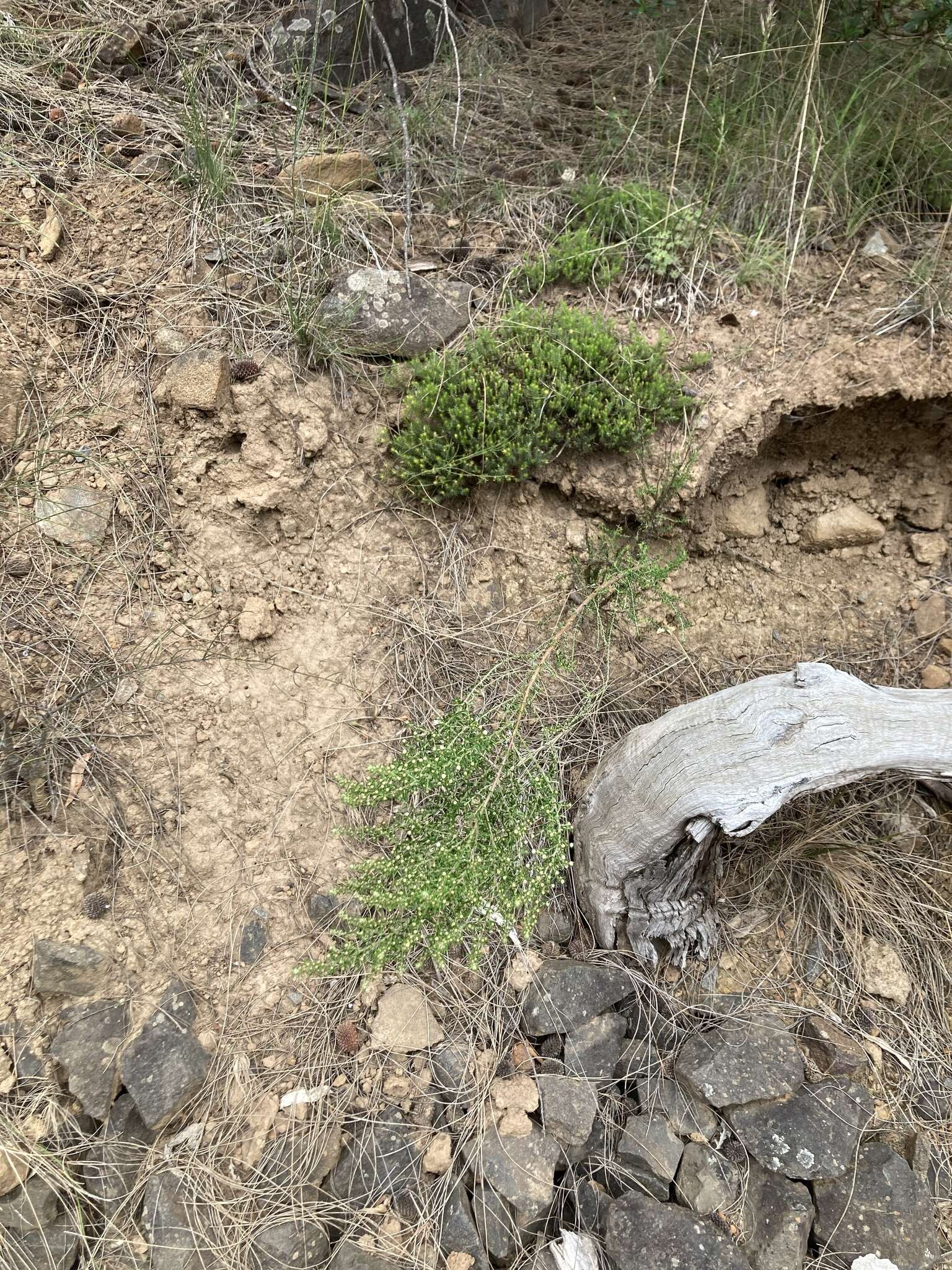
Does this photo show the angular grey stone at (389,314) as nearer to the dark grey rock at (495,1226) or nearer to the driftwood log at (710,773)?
the driftwood log at (710,773)

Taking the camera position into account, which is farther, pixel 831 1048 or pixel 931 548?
pixel 931 548

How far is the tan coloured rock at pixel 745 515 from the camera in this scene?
322 cm

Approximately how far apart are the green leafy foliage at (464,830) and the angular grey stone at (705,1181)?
894 millimetres

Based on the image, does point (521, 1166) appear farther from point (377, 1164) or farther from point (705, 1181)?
point (705, 1181)

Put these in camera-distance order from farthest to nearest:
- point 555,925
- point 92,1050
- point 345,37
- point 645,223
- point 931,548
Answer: point 345,37
point 931,548
point 645,223
point 555,925
point 92,1050

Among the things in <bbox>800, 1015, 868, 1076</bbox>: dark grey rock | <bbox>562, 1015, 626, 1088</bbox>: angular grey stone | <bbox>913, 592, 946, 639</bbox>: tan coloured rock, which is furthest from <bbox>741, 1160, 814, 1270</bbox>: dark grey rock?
<bbox>913, 592, 946, 639</bbox>: tan coloured rock

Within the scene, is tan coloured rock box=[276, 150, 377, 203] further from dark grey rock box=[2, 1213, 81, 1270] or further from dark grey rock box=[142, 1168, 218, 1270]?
dark grey rock box=[2, 1213, 81, 1270]

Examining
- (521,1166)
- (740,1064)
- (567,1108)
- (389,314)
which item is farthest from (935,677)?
(389,314)

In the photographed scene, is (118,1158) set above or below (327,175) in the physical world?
below

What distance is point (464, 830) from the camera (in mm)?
2355

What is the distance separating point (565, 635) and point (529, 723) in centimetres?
40

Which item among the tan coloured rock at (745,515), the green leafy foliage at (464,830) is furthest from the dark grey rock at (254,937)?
the tan coloured rock at (745,515)

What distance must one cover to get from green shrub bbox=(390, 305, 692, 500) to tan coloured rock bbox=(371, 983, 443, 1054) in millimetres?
1842

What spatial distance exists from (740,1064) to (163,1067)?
186 cm
